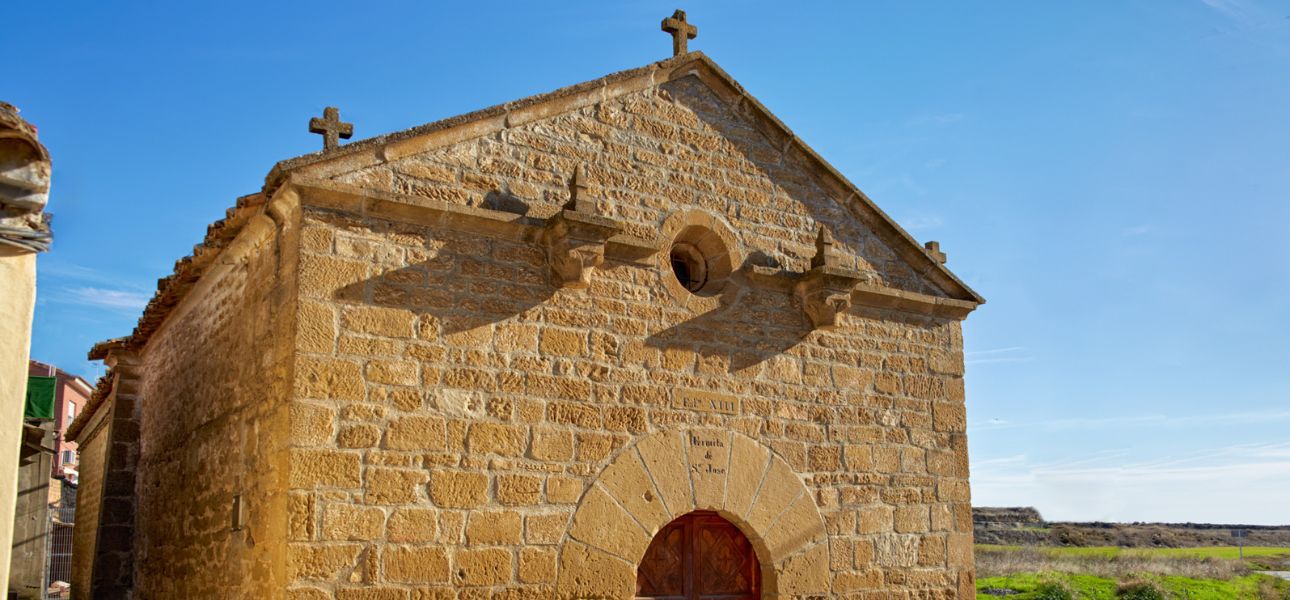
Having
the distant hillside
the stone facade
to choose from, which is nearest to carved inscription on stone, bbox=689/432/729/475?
the stone facade

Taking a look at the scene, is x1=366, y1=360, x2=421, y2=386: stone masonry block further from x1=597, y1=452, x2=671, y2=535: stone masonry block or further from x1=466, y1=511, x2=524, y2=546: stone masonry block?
x1=597, y1=452, x2=671, y2=535: stone masonry block

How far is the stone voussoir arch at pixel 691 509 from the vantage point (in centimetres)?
625

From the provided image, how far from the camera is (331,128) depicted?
6258 mm

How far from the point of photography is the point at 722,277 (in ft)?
24.0

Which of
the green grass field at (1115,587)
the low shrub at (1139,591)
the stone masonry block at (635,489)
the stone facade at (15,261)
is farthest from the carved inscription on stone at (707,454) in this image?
the low shrub at (1139,591)

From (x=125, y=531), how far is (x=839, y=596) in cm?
635

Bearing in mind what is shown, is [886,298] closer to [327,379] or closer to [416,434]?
[416,434]

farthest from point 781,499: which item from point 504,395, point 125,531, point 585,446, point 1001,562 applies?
point 1001,562

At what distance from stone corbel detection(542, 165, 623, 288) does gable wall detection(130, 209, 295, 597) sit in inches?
61.1

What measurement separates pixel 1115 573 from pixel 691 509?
28.1m

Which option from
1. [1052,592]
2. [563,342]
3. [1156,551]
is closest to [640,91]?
[563,342]

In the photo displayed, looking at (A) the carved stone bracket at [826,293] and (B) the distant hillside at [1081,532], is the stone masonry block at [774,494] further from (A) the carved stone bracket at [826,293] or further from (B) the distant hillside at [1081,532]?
(B) the distant hillside at [1081,532]

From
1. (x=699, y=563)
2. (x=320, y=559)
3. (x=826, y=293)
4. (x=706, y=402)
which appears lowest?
(x=699, y=563)

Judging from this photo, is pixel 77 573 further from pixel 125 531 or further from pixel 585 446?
pixel 585 446
